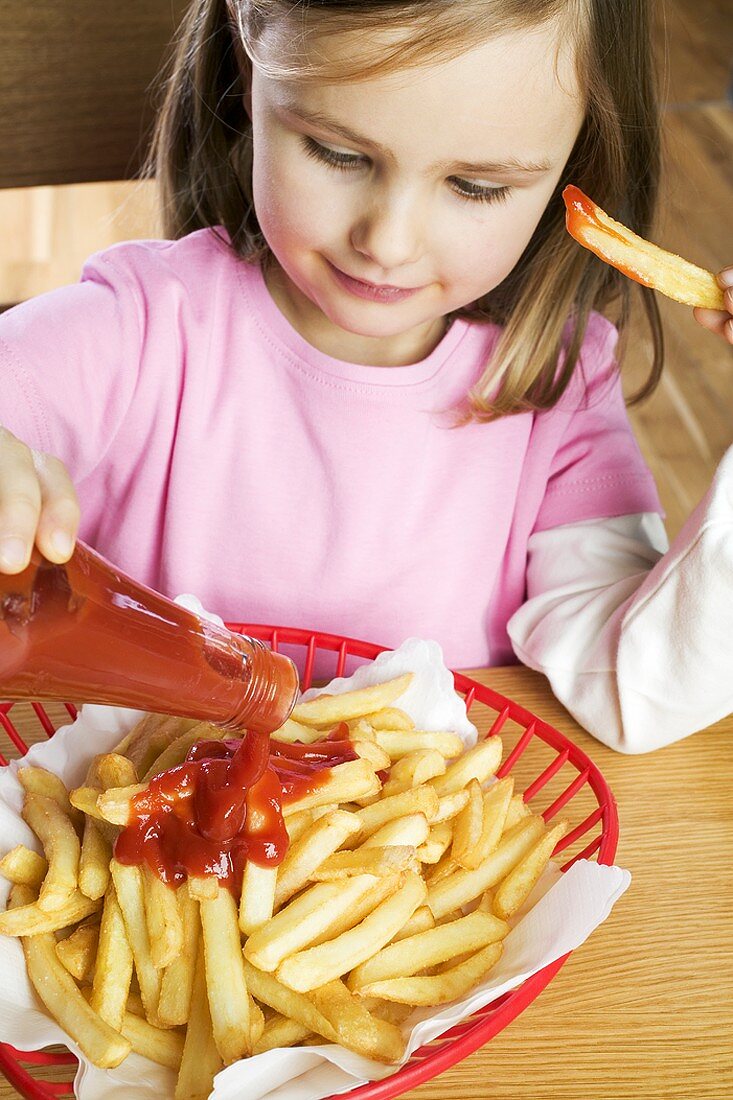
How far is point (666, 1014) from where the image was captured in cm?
92

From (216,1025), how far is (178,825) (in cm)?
16

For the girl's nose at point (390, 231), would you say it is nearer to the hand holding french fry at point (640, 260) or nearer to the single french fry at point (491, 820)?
the hand holding french fry at point (640, 260)

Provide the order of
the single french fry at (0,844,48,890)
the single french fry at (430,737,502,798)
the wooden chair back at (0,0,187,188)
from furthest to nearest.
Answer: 1. the wooden chair back at (0,0,187,188)
2. the single french fry at (430,737,502,798)
3. the single french fry at (0,844,48,890)

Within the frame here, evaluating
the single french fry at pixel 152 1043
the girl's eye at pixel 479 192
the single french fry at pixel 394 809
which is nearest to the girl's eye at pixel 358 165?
the girl's eye at pixel 479 192

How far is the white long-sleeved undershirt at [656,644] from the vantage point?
117 centimetres

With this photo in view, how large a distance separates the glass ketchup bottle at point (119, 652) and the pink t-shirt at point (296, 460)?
1.92 ft

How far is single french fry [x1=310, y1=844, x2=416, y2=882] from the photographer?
90 cm

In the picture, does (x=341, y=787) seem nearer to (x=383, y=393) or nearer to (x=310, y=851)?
(x=310, y=851)

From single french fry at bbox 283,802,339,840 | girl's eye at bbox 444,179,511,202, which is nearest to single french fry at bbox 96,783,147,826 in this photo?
single french fry at bbox 283,802,339,840

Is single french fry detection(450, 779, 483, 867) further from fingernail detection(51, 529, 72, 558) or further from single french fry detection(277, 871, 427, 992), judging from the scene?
fingernail detection(51, 529, 72, 558)

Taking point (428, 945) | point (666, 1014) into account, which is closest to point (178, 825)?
point (428, 945)

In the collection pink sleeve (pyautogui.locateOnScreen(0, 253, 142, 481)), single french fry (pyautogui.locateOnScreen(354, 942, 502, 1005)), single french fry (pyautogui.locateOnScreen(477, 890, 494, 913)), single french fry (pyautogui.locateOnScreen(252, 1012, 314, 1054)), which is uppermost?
pink sleeve (pyautogui.locateOnScreen(0, 253, 142, 481))

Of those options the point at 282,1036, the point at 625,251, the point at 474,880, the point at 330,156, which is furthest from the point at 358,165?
the point at 282,1036

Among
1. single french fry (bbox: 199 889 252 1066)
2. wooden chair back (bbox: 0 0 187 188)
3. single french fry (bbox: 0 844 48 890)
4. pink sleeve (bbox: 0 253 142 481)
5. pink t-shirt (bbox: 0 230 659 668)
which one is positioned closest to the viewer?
single french fry (bbox: 199 889 252 1066)
